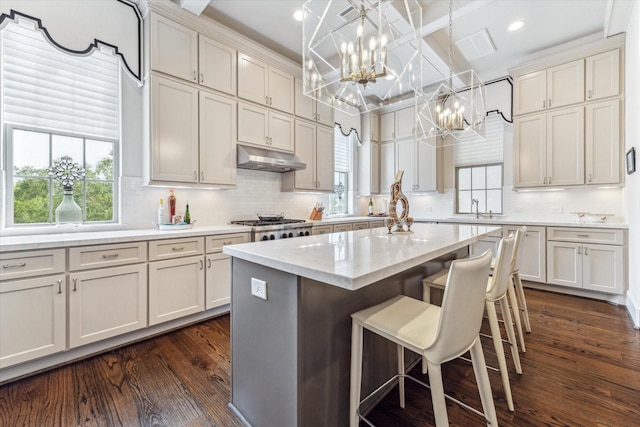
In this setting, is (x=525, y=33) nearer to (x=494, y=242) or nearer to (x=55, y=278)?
(x=494, y=242)

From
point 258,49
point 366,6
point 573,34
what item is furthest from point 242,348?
point 573,34

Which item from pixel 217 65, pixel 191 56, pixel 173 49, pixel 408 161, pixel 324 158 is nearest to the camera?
pixel 173 49

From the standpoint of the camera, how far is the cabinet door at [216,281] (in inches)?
113

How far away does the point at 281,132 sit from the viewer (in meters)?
3.88

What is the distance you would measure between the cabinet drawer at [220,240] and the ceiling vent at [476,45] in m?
3.67

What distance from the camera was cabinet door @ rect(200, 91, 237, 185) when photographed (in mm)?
3115

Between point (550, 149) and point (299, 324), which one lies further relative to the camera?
point (550, 149)

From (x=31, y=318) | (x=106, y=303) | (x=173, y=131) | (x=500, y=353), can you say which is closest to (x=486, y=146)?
(x=500, y=353)

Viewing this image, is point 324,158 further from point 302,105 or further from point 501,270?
point 501,270

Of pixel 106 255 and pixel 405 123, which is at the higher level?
pixel 405 123

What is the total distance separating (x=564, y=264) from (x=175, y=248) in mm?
4512

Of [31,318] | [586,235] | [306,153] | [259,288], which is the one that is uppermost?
[306,153]

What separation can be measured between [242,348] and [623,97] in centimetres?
486

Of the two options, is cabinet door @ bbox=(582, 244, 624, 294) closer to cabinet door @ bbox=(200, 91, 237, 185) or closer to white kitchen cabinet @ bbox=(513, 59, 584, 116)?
white kitchen cabinet @ bbox=(513, 59, 584, 116)
